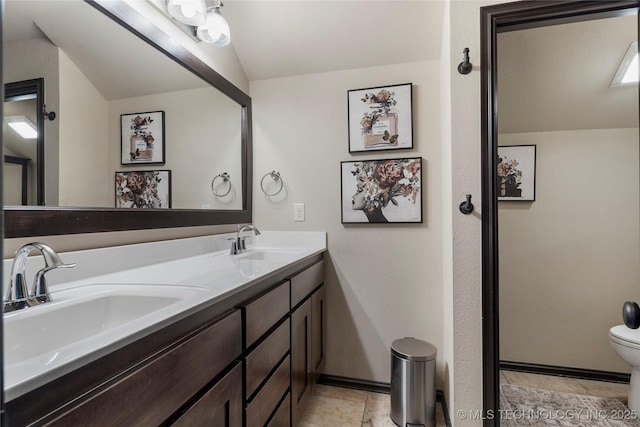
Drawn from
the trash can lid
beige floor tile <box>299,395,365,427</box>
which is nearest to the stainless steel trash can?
the trash can lid

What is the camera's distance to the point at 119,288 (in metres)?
0.98

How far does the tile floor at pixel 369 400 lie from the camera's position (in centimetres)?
165

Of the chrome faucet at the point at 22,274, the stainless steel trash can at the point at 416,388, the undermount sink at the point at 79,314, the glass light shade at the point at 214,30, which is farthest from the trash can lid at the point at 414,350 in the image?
the glass light shade at the point at 214,30

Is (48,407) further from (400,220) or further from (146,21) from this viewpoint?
(400,220)

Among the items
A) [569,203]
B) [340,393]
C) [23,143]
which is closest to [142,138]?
[23,143]

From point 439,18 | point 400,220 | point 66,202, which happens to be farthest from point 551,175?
point 66,202

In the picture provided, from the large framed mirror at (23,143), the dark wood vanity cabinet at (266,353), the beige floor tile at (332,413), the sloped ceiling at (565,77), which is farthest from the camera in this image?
the beige floor tile at (332,413)

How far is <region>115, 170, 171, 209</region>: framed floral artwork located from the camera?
4.07 feet

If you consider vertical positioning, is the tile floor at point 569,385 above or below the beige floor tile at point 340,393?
above

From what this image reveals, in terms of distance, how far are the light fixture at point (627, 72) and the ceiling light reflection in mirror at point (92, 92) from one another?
210 centimetres

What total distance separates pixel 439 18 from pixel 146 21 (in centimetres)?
147

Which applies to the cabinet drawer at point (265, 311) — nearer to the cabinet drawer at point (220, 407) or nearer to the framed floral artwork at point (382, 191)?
the cabinet drawer at point (220, 407)

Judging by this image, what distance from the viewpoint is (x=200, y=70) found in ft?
5.48

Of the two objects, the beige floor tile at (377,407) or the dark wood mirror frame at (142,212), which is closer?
the dark wood mirror frame at (142,212)
